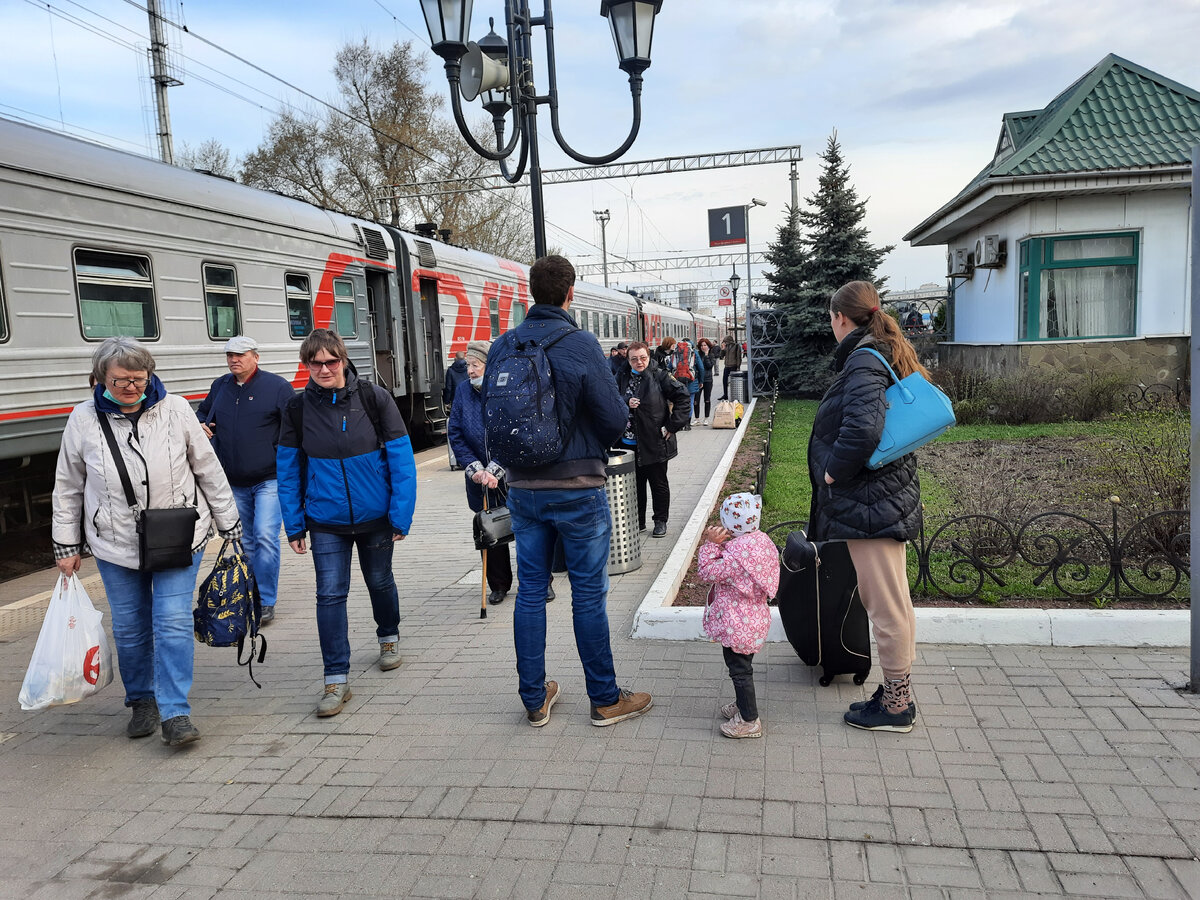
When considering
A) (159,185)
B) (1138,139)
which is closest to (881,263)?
(1138,139)

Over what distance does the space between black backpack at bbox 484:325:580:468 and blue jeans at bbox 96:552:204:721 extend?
1.65 meters

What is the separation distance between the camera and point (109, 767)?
13.1 ft

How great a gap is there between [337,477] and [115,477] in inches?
39.3

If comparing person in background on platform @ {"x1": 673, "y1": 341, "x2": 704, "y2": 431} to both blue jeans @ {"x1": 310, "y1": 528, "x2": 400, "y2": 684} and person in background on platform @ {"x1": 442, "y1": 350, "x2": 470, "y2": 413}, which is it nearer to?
person in background on platform @ {"x1": 442, "y1": 350, "x2": 470, "y2": 413}

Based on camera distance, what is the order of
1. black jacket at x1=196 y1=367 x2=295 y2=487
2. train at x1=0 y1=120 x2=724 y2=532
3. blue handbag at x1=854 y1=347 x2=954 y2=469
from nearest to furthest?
blue handbag at x1=854 y1=347 x2=954 y2=469 < black jacket at x1=196 y1=367 x2=295 y2=487 < train at x1=0 y1=120 x2=724 y2=532

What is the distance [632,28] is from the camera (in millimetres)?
7387

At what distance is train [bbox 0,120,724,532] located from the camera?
7273 millimetres

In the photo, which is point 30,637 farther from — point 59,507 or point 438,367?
point 438,367

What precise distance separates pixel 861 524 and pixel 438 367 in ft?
41.5

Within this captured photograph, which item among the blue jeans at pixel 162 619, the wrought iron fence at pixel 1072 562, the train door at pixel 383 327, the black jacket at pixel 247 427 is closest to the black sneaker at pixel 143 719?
the blue jeans at pixel 162 619

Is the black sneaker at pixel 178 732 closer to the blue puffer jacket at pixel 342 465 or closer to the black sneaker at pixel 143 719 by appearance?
the black sneaker at pixel 143 719

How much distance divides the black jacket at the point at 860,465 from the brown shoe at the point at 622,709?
121 cm

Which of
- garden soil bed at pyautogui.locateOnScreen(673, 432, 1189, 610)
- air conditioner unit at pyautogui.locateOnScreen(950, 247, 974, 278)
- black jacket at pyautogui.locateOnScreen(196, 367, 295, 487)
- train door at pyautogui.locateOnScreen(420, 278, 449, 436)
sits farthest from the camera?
air conditioner unit at pyautogui.locateOnScreen(950, 247, 974, 278)

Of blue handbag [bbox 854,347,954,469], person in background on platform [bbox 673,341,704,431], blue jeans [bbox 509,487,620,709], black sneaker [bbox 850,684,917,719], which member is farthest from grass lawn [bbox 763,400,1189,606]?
person in background on platform [bbox 673,341,704,431]
